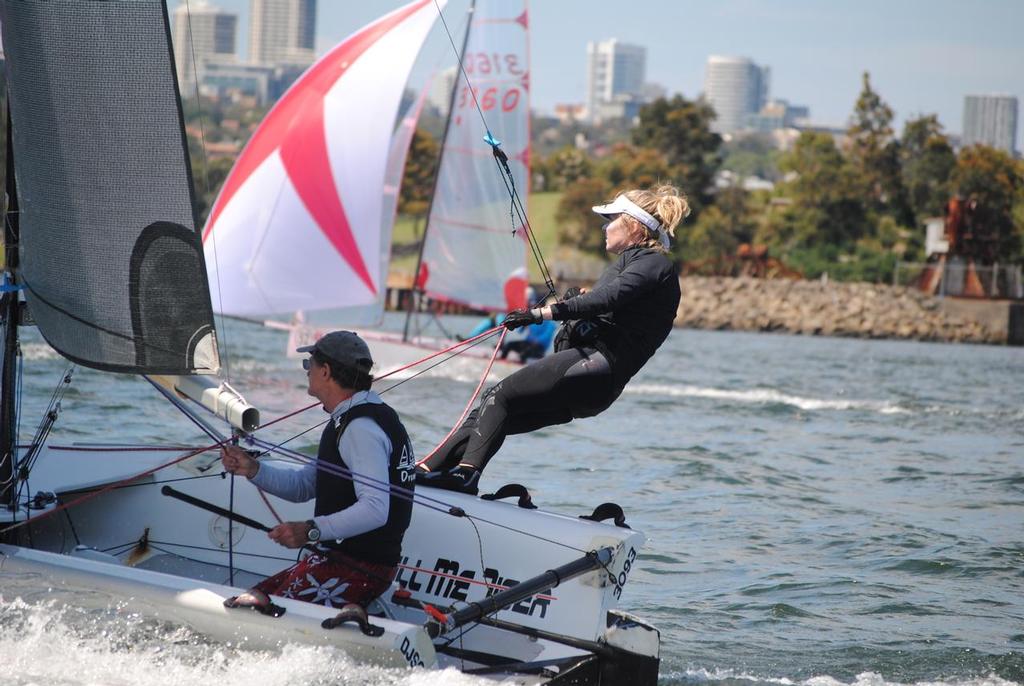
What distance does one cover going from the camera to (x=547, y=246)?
64.2m

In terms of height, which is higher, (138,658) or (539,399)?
(539,399)

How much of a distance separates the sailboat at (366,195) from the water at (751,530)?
4.00 ft

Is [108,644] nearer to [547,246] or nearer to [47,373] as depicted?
[47,373]

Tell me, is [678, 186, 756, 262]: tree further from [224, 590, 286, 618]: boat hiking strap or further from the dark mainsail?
[224, 590, 286, 618]: boat hiking strap

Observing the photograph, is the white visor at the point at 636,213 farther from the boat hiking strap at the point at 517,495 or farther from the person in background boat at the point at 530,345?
the person in background boat at the point at 530,345

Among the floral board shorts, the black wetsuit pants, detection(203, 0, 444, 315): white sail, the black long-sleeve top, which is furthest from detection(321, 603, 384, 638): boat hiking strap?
detection(203, 0, 444, 315): white sail

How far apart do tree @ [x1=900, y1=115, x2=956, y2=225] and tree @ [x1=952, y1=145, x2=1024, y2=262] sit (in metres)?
0.94

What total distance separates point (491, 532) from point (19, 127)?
197cm

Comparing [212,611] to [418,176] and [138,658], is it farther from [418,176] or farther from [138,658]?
[418,176]

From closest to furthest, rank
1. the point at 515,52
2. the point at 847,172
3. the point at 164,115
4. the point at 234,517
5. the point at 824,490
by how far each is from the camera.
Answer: the point at 164,115, the point at 234,517, the point at 824,490, the point at 515,52, the point at 847,172

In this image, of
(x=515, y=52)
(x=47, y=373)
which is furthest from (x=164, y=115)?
(x=515, y=52)

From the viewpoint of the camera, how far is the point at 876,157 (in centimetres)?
6262

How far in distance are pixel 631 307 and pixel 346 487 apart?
130 cm

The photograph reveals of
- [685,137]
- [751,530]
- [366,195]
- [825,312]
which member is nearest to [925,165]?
[685,137]
